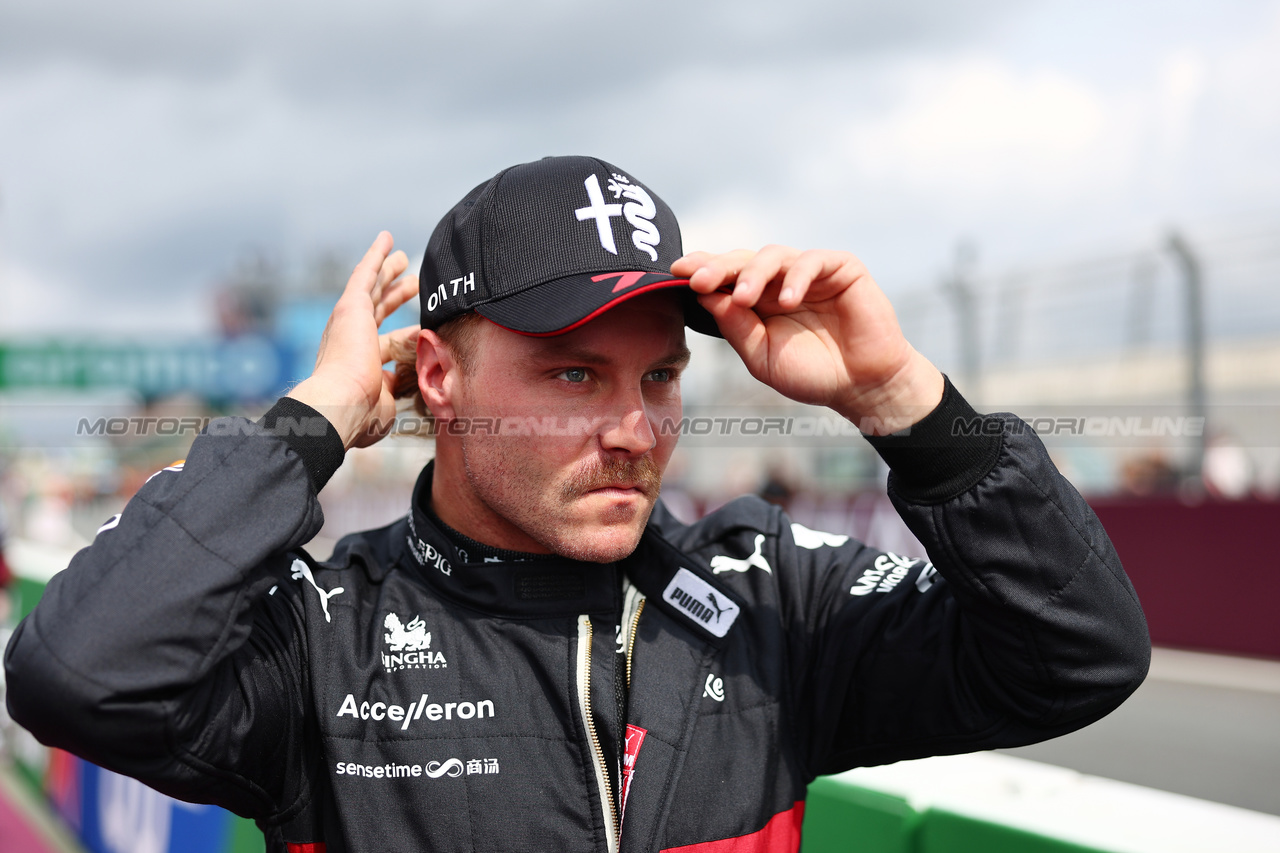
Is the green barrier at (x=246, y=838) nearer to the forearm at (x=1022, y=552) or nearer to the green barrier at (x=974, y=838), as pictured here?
the green barrier at (x=974, y=838)

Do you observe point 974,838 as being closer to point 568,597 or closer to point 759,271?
point 568,597

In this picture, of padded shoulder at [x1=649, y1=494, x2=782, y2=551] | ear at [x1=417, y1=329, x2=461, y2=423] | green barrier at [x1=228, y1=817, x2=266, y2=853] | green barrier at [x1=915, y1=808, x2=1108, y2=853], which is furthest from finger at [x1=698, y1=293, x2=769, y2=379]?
green barrier at [x1=228, y1=817, x2=266, y2=853]

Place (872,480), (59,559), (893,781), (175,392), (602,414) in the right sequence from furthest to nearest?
1. (175,392)
2. (872,480)
3. (59,559)
4. (893,781)
5. (602,414)

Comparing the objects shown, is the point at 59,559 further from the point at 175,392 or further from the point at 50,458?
the point at 50,458

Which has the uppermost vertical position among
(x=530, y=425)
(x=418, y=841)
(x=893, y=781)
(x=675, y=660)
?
(x=530, y=425)

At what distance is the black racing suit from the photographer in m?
1.47

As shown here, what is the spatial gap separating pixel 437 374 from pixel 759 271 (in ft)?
2.63

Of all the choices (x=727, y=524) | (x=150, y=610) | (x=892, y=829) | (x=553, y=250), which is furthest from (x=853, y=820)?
(x=150, y=610)

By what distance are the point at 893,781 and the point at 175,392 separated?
22502mm

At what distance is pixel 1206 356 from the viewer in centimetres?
823

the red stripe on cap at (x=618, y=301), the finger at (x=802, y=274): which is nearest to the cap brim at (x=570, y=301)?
the red stripe on cap at (x=618, y=301)

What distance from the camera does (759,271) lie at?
1536mm

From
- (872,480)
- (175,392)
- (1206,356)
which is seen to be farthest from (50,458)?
(1206,356)

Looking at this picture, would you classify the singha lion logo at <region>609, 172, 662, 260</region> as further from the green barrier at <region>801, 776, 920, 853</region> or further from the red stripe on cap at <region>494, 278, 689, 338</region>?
the green barrier at <region>801, 776, 920, 853</region>
